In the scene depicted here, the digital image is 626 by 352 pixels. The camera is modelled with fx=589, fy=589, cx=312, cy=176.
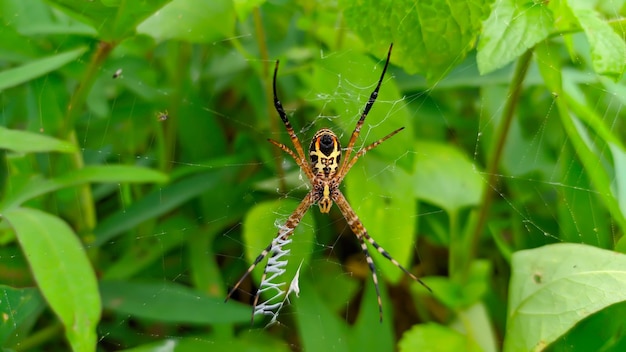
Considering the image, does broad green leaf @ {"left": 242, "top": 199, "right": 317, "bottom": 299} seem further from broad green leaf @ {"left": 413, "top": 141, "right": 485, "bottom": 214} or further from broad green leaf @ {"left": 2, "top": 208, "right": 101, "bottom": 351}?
broad green leaf @ {"left": 2, "top": 208, "right": 101, "bottom": 351}

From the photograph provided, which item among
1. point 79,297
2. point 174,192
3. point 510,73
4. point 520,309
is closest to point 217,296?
point 174,192

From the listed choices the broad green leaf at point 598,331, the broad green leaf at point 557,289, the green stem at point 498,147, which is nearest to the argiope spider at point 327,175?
the green stem at point 498,147

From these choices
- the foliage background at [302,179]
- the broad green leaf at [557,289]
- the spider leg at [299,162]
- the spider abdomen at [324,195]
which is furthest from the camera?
the spider abdomen at [324,195]

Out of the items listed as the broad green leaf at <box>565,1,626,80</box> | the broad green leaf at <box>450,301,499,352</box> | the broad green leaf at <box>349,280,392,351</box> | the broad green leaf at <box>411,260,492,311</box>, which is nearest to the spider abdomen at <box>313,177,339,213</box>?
the broad green leaf at <box>349,280,392,351</box>

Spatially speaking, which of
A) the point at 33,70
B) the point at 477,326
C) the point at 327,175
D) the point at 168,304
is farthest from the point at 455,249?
the point at 33,70

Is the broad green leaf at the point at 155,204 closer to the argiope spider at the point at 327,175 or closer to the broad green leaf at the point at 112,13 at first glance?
the argiope spider at the point at 327,175

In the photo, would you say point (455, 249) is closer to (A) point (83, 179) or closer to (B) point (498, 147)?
(B) point (498, 147)

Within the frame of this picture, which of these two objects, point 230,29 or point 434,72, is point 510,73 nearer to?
point 434,72
